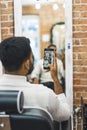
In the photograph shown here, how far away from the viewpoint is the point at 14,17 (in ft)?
13.6

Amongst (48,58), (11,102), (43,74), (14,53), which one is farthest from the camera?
(43,74)

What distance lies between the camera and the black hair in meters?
2.07

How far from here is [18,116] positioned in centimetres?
168

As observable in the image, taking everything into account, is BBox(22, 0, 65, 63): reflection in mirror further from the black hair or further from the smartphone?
the black hair

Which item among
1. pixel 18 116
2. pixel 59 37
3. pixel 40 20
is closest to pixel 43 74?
pixel 59 37

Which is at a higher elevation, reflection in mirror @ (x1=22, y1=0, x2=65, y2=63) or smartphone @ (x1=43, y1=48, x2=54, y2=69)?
reflection in mirror @ (x1=22, y1=0, x2=65, y2=63)

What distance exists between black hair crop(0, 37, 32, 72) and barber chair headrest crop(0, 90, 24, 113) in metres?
0.48

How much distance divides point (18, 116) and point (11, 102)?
13 cm

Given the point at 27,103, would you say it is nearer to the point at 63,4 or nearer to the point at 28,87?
the point at 28,87

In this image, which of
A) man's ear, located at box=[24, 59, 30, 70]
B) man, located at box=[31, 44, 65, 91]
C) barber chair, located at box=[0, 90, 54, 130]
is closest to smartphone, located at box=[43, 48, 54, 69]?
man, located at box=[31, 44, 65, 91]

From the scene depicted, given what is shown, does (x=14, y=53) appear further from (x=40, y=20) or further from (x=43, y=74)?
(x=40, y=20)

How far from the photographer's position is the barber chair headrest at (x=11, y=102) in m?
1.58

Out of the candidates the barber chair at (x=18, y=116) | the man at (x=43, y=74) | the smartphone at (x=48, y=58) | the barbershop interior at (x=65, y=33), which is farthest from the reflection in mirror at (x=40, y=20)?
the barber chair at (x=18, y=116)

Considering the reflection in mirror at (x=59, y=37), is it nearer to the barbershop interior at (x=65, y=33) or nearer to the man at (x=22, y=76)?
the barbershop interior at (x=65, y=33)
